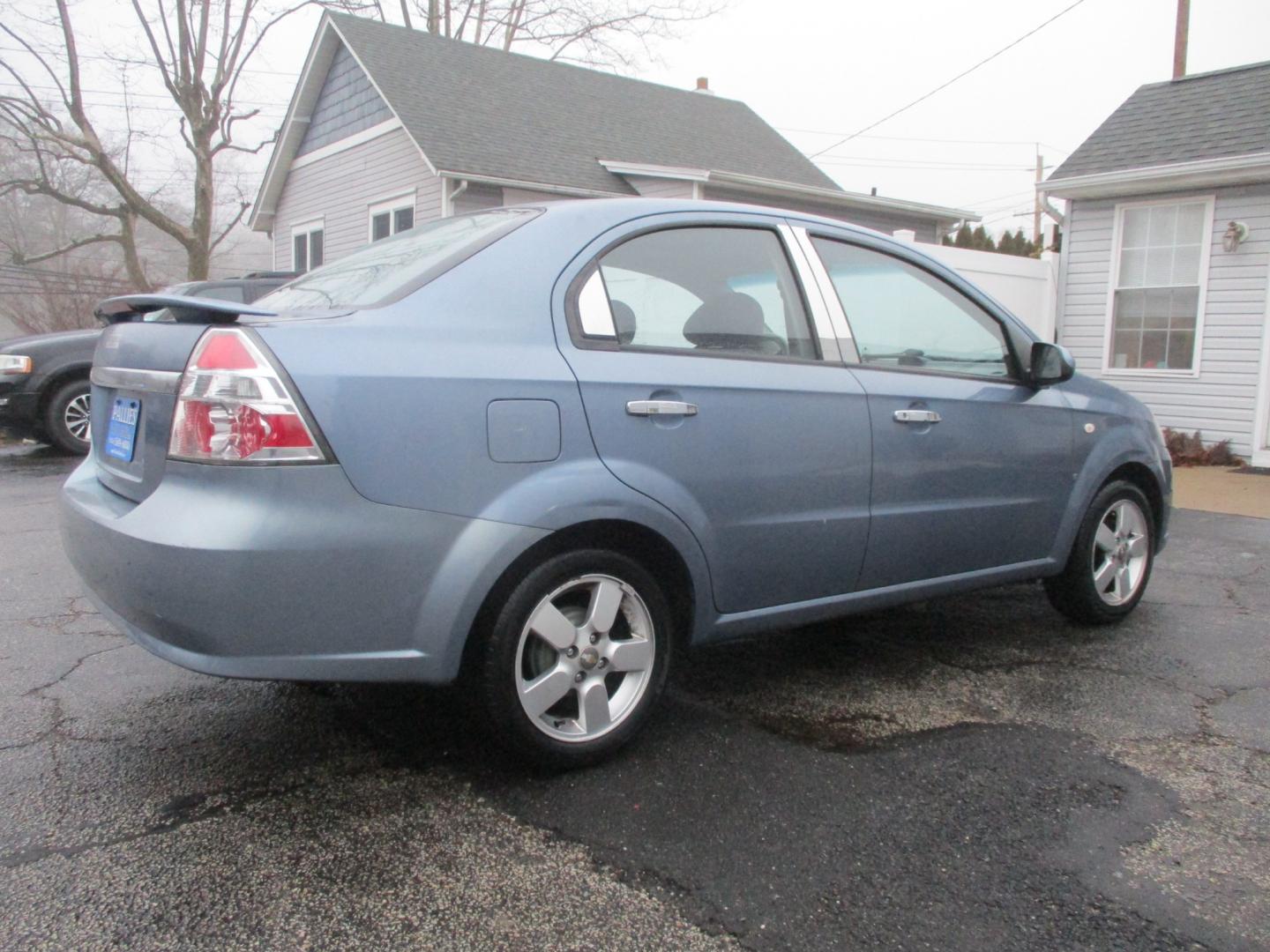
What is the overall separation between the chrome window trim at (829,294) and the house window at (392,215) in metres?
13.1

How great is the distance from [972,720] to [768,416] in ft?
4.01

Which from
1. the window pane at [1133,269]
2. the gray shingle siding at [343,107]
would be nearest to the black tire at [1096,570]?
the window pane at [1133,269]

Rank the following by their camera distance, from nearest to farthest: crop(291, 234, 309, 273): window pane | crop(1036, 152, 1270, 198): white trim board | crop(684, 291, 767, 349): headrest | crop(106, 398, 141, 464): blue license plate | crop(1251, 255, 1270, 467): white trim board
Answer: crop(106, 398, 141, 464): blue license plate → crop(684, 291, 767, 349): headrest → crop(1036, 152, 1270, 198): white trim board → crop(1251, 255, 1270, 467): white trim board → crop(291, 234, 309, 273): window pane

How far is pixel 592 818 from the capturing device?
2.53 m

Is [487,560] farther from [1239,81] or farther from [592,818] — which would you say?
[1239,81]

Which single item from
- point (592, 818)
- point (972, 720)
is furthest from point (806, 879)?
point (972, 720)

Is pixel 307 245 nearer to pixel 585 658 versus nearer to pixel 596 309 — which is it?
pixel 596 309

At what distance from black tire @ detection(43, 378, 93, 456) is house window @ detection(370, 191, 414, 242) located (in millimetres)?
7059

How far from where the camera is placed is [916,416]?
342 centimetres

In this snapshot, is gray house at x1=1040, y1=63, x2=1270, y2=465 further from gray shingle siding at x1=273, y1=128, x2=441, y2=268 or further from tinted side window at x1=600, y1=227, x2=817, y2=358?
gray shingle siding at x1=273, y1=128, x2=441, y2=268

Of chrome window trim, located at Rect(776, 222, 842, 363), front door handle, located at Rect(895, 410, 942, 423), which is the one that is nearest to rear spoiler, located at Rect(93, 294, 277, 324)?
chrome window trim, located at Rect(776, 222, 842, 363)

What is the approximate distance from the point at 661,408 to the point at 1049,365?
6.02 ft

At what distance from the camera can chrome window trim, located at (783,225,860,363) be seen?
3342 millimetres

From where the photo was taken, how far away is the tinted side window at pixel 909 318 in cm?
345
